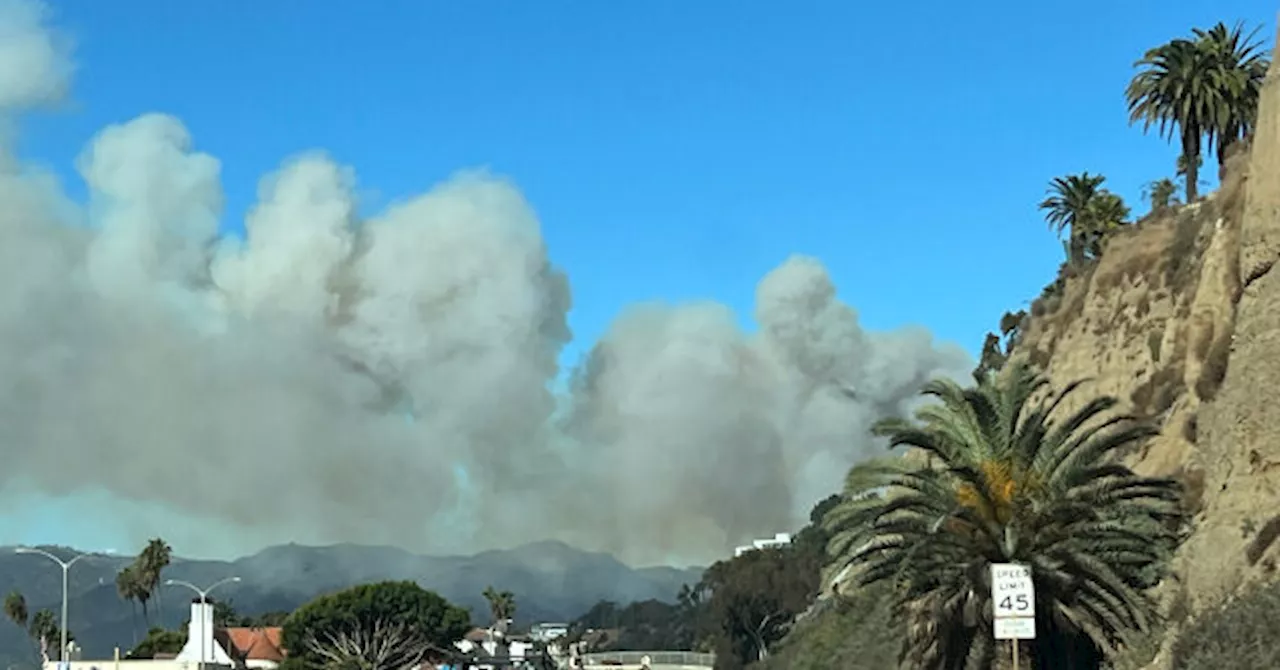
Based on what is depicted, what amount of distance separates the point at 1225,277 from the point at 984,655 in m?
18.0

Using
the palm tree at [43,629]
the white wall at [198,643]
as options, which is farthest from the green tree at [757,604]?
the palm tree at [43,629]

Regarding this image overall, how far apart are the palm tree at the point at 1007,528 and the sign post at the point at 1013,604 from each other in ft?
34.5

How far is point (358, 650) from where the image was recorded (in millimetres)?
124000

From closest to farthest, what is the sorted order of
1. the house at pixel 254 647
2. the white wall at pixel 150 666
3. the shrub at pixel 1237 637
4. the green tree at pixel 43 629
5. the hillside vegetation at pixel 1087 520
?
the shrub at pixel 1237 637, the hillside vegetation at pixel 1087 520, the white wall at pixel 150 666, the house at pixel 254 647, the green tree at pixel 43 629

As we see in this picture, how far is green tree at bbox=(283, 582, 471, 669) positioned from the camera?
124 m

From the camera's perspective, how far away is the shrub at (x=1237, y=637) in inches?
978

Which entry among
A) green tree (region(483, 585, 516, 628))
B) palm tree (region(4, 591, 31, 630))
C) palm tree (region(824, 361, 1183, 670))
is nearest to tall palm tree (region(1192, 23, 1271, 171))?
palm tree (region(824, 361, 1183, 670))

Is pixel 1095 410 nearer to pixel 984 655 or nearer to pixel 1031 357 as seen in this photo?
pixel 984 655

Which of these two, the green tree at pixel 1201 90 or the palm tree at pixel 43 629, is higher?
the green tree at pixel 1201 90

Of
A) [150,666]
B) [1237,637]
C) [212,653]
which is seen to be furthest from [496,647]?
[1237,637]

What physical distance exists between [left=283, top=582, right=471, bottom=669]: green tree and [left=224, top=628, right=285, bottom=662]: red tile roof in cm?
1310

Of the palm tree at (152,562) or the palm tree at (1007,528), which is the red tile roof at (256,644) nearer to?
the palm tree at (152,562)

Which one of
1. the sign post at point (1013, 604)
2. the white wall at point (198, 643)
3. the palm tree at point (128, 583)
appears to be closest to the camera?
the sign post at point (1013, 604)

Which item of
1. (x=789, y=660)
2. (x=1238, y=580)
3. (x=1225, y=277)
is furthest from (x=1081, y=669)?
(x=789, y=660)
